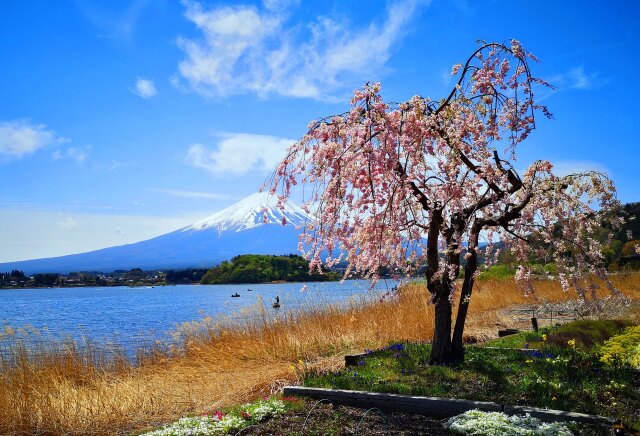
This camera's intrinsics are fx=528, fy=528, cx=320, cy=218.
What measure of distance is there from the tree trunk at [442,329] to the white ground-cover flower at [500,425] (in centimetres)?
235

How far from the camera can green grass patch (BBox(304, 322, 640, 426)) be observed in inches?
231

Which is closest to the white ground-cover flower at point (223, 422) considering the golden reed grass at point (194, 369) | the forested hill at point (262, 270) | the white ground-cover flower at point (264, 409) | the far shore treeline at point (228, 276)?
the white ground-cover flower at point (264, 409)

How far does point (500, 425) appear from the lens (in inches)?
198

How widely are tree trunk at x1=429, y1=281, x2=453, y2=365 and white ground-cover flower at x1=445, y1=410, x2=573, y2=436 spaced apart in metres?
2.35

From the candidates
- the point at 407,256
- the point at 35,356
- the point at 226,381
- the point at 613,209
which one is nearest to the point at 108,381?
the point at 35,356

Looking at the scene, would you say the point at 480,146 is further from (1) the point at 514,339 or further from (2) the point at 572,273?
(1) the point at 514,339

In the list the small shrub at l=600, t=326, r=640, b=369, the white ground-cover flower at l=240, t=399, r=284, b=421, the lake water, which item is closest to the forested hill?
the lake water

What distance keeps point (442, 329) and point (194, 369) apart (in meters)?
5.03

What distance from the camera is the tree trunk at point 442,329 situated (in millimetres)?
7789

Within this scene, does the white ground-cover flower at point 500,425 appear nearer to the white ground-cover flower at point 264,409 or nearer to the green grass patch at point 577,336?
the white ground-cover flower at point 264,409

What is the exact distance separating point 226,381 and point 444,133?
5390 mm

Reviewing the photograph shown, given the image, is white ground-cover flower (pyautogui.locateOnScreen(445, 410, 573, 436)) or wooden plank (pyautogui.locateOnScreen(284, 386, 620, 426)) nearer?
white ground-cover flower (pyautogui.locateOnScreen(445, 410, 573, 436))

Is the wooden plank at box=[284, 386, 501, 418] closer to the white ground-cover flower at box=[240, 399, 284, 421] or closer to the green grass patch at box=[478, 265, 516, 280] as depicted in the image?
the white ground-cover flower at box=[240, 399, 284, 421]

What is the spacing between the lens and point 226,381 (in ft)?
29.2
